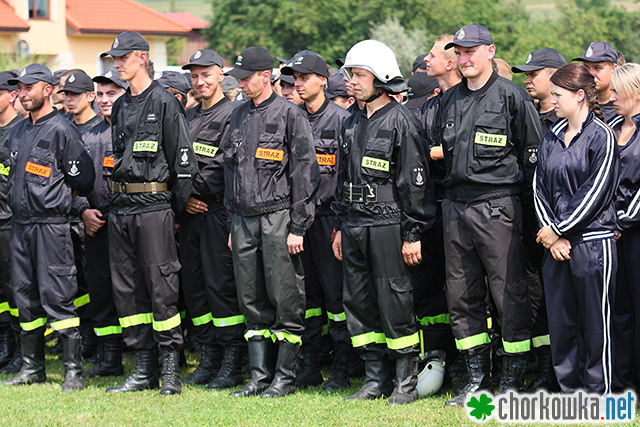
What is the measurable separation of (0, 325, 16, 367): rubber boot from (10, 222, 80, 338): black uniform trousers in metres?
1.29

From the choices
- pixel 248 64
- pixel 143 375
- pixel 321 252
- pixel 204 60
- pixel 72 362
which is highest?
pixel 248 64

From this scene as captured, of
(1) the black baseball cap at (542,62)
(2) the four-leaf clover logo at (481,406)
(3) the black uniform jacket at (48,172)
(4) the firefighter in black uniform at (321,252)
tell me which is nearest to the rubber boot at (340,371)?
(4) the firefighter in black uniform at (321,252)

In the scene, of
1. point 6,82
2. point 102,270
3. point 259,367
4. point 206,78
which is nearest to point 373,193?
point 259,367

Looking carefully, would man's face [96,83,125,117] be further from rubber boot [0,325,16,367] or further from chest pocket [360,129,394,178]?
chest pocket [360,129,394,178]

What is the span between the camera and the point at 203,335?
8602 mm

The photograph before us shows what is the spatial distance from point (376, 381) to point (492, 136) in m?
2.23

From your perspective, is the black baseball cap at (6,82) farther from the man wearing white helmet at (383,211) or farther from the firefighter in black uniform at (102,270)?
the man wearing white helmet at (383,211)

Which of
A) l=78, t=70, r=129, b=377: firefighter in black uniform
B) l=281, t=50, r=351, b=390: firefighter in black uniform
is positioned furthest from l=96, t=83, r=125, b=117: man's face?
l=281, t=50, r=351, b=390: firefighter in black uniform

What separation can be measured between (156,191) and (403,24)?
6088cm

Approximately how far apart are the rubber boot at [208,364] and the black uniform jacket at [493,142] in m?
2.97

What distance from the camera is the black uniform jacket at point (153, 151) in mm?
7926

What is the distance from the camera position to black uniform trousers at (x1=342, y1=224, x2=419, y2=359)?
7223mm

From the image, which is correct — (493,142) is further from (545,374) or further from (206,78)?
(206,78)

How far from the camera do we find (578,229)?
6.49 meters
